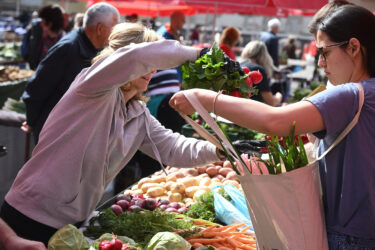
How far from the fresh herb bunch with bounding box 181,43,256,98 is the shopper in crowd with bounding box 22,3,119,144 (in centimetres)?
214

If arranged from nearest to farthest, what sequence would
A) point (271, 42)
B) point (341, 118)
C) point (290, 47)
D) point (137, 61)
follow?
1. point (341, 118)
2. point (137, 61)
3. point (271, 42)
4. point (290, 47)

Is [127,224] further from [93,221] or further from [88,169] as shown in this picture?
[88,169]

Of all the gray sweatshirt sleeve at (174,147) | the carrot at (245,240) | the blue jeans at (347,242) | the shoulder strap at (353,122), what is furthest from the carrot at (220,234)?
the shoulder strap at (353,122)

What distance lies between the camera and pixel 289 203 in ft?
5.95

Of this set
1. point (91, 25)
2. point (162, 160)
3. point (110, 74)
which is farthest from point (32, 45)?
point (110, 74)

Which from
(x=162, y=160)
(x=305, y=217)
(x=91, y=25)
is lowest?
(x=162, y=160)

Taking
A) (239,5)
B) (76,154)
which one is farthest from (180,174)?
(239,5)

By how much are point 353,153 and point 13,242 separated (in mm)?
1406

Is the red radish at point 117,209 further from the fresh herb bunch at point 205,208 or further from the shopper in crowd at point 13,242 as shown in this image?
the shopper in crowd at point 13,242

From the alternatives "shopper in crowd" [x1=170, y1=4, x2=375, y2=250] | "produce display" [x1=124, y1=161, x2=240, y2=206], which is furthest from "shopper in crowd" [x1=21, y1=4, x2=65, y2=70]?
"shopper in crowd" [x1=170, y1=4, x2=375, y2=250]

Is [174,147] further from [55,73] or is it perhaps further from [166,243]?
[55,73]

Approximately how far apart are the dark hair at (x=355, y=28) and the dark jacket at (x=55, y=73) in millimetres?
2709

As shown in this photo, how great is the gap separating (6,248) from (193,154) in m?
1.22

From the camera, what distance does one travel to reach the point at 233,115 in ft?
5.80
